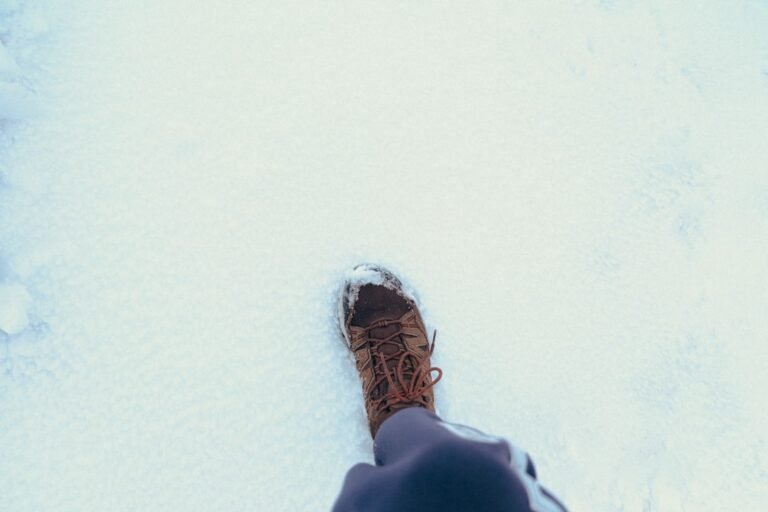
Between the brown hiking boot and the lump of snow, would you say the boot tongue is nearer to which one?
the brown hiking boot

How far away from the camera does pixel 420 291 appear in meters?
0.94

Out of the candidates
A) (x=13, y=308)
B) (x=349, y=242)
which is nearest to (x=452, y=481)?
(x=349, y=242)

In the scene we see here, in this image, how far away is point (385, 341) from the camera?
901 mm

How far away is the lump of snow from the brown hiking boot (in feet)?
1.75

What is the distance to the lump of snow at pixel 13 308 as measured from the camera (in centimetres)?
79

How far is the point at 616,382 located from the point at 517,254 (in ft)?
1.06

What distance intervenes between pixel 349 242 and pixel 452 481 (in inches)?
21.2

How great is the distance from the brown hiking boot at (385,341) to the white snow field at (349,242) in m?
0.04

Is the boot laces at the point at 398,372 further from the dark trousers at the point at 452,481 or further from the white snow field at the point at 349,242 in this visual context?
the dark trousers at the point at 452,481

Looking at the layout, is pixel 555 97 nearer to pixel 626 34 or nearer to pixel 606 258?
pixel 626 34

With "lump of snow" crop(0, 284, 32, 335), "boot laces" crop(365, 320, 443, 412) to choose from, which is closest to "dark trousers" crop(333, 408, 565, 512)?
"boot laces" crop(365, 320, 443, 412)

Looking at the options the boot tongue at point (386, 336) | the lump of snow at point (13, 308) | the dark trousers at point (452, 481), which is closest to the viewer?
the dark trousers at point (452, 481)

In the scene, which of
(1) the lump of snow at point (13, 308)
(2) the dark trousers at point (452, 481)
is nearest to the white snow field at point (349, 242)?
(1) the lump of snow at point (13, 308)

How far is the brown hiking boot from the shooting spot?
862 mm
